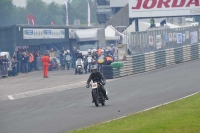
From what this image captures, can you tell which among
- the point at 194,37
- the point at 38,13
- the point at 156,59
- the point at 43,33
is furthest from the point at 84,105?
the point at 38,13

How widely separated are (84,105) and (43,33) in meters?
26.2

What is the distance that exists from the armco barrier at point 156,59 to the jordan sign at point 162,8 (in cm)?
681

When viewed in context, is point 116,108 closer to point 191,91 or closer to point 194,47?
point 191,91

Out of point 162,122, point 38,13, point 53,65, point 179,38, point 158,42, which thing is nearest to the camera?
point 162,122

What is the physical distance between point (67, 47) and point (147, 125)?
3665 centimetres

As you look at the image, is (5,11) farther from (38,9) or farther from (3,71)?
(38,9)

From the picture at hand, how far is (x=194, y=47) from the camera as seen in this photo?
34656 mm

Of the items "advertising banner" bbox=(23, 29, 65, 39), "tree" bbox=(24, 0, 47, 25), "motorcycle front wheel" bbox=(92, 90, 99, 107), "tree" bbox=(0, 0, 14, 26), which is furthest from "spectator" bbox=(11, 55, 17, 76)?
"tree" bbox=(24, 0, 47, 25)

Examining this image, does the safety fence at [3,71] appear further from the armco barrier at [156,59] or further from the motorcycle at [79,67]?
the armco barrier at [156,59]

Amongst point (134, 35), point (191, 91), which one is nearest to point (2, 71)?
point (134, 35)

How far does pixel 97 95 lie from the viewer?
16.7m

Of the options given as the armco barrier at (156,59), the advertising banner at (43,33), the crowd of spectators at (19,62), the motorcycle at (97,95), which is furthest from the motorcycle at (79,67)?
the motorcycle at (97,95)

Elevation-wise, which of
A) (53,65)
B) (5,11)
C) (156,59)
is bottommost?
(53,65)

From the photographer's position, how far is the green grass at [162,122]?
9562 millimetres
